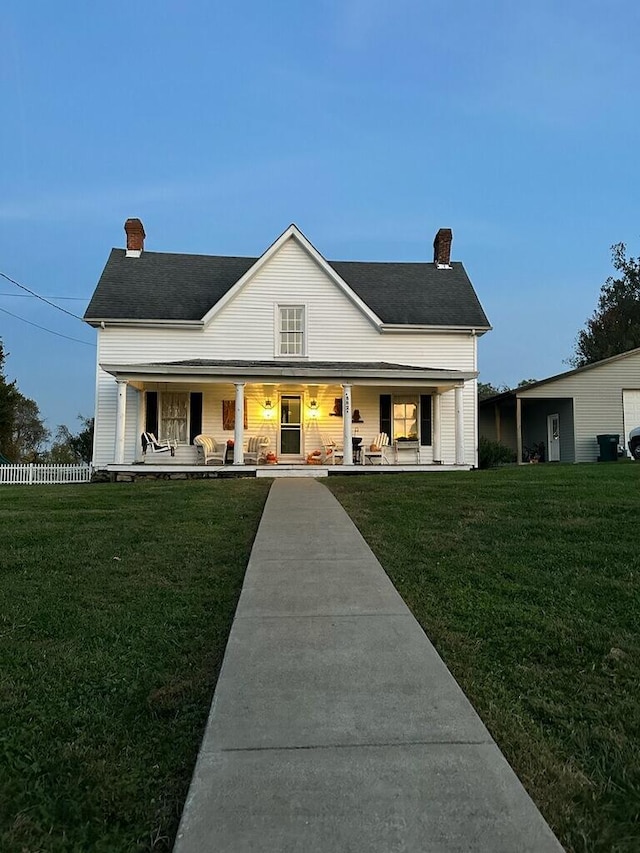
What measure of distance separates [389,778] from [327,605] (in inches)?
83.4

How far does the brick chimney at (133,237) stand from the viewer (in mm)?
20188

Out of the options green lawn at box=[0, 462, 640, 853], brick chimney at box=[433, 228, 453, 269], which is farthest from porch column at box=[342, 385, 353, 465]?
brick chimney at box=[433, 228, 453, 269]

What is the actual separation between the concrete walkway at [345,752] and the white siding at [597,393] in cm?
1908

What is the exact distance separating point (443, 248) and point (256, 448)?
34.8 feet

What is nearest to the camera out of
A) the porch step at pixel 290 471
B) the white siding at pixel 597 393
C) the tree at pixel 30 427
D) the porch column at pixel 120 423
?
the porch step at pixel 290 471

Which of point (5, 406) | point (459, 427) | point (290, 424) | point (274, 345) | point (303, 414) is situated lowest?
point (459, 427)

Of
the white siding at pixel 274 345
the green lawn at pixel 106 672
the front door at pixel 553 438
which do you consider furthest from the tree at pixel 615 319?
the green lawn at pixel 106 672

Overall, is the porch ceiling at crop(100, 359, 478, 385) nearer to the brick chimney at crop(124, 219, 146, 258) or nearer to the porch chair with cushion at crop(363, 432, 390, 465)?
the porch chair with cushion at crop(363, 432, 390, 465)

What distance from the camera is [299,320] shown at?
18.3 metres

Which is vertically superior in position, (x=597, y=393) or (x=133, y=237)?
(x=133, y=237)

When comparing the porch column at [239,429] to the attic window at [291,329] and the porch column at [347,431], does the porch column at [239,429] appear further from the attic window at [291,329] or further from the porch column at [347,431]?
the attic window at [291,329]

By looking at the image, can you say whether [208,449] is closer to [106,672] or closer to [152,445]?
[152,445]

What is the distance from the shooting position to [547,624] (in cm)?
400

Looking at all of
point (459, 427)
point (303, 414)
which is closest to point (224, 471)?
point (303, 414)
